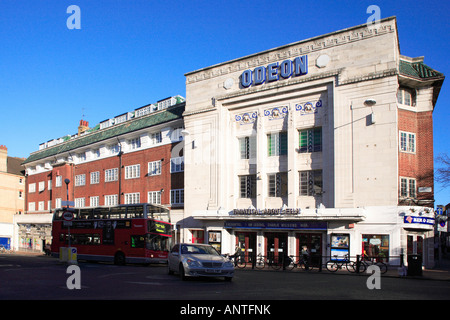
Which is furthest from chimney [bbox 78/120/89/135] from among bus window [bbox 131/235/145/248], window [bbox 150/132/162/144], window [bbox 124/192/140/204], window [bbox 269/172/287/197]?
window [bbox 269/172/287/197]

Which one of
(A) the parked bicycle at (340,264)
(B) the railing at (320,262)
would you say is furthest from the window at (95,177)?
(A) the parked bicycle at (340,264)

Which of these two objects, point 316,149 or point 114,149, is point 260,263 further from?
point 114,149

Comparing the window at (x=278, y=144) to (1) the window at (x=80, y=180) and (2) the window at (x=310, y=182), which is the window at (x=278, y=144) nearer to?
(2) the window at (x=310, y=182)

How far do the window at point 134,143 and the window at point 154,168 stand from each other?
3.32 metres

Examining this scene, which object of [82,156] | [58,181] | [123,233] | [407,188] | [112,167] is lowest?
[123,233]

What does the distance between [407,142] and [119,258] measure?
20.8 metres

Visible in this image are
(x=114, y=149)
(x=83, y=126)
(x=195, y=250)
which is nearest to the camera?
(x=195, y=250)

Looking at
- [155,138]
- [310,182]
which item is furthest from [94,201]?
[310,182]

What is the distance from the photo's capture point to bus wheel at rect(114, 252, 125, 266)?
30.7 metres

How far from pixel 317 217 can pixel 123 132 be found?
25.0m

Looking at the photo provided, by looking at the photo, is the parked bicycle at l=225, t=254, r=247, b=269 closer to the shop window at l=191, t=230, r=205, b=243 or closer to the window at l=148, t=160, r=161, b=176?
the shop window at l=191, t=230, r=205, b=243

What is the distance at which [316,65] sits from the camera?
30672mm

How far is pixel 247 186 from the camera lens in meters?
34.2
